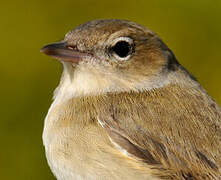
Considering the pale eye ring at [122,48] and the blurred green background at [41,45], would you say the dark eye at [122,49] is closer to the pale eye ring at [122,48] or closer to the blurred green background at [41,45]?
the pale eye ring at [122,48]

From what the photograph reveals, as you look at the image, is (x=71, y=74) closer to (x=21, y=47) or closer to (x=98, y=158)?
(x=98, y=158)

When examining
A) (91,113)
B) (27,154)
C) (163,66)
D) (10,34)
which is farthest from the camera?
(10,34)

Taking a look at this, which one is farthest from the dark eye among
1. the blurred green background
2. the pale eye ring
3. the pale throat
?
the blurred green background

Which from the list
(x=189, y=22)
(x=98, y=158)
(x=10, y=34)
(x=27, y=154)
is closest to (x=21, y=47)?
(x=10, y=34)

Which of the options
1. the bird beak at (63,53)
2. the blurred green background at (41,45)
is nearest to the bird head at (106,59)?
the bird beak at (63,53)

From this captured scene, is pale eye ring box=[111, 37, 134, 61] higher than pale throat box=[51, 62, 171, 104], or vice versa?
pale eye ring box=[111, 37, 134, 61]

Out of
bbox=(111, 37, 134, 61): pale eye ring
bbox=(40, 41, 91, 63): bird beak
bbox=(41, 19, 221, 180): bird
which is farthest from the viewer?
bbox=(111, 37, 134, 61): pale eye ring

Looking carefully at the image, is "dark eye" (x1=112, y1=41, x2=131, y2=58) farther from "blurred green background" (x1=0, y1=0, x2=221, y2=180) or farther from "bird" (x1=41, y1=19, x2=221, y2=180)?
"blurred green background" (x1=0, y1=0, x2=221, y2=180)
